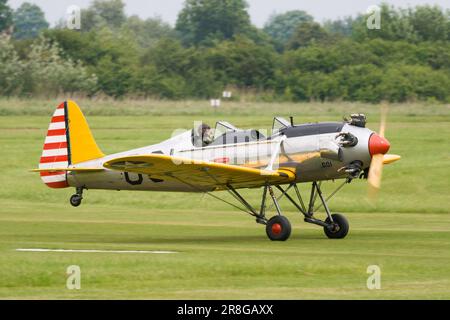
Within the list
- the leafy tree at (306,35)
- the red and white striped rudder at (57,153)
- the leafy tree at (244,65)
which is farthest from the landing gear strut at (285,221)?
the leafy tree at (306,35)

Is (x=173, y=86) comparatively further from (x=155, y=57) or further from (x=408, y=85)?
(x=408, y=85)

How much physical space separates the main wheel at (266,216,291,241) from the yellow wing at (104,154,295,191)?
0.78 m

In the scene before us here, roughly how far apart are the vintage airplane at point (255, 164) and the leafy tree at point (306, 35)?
65571mm

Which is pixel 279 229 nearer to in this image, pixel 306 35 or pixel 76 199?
pixel 76 199

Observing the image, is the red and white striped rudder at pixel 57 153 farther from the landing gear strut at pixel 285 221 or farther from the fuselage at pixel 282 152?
the landing gear strut at pixel 285 221

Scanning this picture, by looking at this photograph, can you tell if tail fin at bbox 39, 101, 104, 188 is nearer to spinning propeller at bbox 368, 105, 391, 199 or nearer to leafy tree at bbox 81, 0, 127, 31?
spinning propeller at bbox 368, 105, 391, 199

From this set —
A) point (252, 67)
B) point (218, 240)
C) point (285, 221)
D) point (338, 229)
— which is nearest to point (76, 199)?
point (218, 240)

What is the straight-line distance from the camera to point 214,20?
10119 cm

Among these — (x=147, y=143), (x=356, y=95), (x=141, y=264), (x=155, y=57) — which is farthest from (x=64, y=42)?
(x=141, y=264)

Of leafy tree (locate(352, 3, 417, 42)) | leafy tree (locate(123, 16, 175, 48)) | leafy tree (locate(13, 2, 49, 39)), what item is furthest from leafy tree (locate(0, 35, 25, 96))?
leafy tree (locate(13, 2, 49, 39))

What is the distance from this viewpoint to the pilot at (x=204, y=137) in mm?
19891

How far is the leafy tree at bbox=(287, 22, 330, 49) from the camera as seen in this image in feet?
283

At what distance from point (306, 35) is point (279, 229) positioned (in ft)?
230
